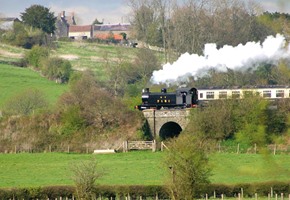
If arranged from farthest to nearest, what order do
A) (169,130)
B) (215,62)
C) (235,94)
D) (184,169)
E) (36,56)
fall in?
(36,56) < (215,62) < (169,130) < (235,94) < (184,169)

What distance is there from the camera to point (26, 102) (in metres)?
84.6

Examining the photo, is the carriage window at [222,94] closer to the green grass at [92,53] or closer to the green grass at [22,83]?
the green grass at [22,83]

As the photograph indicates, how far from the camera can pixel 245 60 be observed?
79.1 meters

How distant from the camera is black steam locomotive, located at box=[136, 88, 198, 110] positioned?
66.4 meters

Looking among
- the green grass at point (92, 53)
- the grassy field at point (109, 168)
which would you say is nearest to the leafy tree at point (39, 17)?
the green grass at point (92, 53)

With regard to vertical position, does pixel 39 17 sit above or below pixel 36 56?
above

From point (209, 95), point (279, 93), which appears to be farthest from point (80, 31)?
point (279, 93)

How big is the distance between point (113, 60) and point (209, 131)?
51.6 m

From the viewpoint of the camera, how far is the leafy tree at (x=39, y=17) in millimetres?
132500

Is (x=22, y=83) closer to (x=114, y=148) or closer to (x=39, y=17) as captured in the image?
(x=39, y=17)

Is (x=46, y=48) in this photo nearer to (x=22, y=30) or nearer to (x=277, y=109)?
(x=22, y=30)

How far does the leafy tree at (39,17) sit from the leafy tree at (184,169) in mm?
98111

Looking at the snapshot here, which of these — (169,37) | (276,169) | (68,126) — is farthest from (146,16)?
(276,169)

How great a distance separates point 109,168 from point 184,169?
57.0 feet
